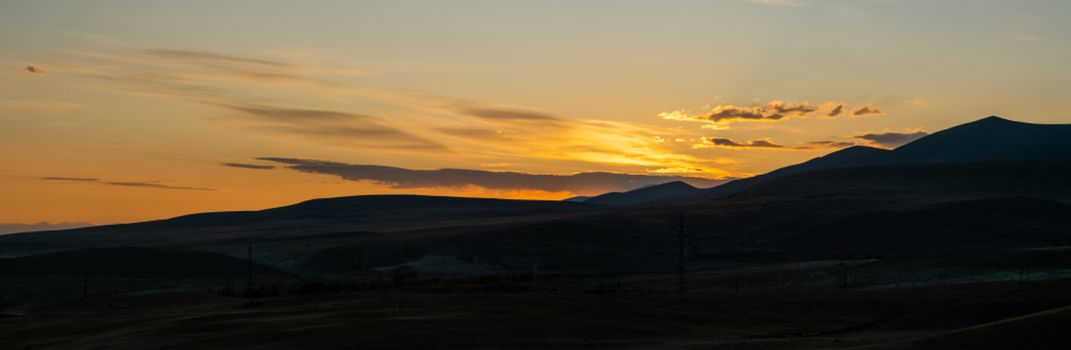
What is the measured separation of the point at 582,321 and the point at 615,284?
145 feet

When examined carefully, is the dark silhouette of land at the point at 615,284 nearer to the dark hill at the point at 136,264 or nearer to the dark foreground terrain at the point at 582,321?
the dark foreground terrain at the point at 582,321

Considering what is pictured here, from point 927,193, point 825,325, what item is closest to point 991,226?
point 927,193

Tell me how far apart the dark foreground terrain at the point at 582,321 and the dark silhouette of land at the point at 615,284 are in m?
0.16

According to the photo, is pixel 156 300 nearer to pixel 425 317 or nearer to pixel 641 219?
pixel 425 317

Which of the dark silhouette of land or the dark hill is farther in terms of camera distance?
the dark hill

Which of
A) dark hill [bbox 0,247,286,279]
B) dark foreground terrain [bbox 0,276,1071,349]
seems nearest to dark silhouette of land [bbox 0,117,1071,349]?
dark foreground terrain [bbox 0,276,1071,349]

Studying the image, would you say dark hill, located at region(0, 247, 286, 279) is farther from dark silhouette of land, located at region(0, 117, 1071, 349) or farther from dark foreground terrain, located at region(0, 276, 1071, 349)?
dark foreground terrain, located at region(0, 276, 1071, 349)

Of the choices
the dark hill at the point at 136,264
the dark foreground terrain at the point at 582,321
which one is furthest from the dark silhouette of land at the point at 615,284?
the dark hill at the point at 136,264

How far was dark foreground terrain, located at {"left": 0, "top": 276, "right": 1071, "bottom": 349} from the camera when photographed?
3500 centimetres

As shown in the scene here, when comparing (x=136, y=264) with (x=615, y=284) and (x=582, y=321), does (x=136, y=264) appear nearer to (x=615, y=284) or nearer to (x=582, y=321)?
(x=615, y=284)

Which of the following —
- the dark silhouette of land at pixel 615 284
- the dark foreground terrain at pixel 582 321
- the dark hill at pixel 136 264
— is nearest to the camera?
the dark foreground terrain at pixel 582 321

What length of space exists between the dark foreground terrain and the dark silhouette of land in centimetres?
16

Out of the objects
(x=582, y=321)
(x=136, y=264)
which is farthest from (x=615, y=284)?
(x=136, y=264)

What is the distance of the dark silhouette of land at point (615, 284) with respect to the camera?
3850 centimetres
